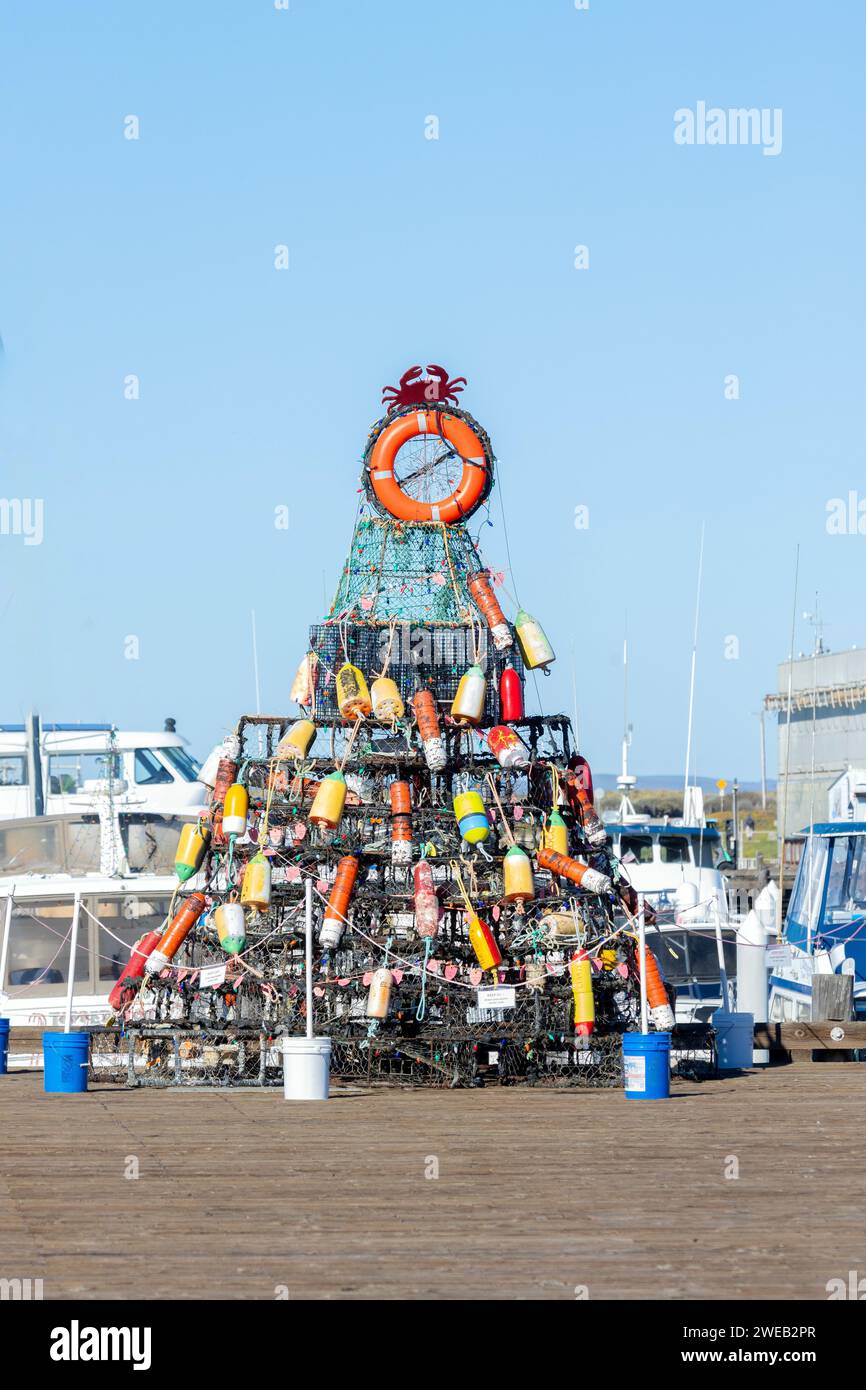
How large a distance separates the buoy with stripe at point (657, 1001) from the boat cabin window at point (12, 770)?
26.9 metres

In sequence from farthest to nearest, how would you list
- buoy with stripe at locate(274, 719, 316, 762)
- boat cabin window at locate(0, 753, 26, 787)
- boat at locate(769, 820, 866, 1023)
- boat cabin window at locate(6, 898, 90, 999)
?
boat cabin window at locate(0, 753, 26, 787) < boat at locate(769, 820, 866, 1023) < boat cabin window at locate(6, 898, 90, 999) < buoy with stripe at locate(274, 719, 316, 762)

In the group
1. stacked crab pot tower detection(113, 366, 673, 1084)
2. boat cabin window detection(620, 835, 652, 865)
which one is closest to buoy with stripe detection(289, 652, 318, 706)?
stacked crab pot tower detection(113, 366, 673, 1084)

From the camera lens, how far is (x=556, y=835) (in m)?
20.9

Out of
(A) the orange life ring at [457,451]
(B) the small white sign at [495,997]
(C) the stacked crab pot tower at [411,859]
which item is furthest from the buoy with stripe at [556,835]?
(A) the orange life ring at [457,451]

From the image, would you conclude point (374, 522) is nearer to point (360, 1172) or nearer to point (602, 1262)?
point (360, 1172)

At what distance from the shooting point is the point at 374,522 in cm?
2273

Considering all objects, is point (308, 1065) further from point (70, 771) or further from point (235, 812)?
point (70, 771)

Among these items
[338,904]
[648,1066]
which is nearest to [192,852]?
[338,904]

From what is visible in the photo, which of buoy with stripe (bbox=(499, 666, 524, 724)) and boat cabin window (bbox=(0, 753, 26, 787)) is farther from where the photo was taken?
boat cabin window (bbox=(0, 753, 26, 787))

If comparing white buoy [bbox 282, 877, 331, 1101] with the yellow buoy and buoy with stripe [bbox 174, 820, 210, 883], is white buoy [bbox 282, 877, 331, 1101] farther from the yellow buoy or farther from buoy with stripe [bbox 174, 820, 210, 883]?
the yellow buoy

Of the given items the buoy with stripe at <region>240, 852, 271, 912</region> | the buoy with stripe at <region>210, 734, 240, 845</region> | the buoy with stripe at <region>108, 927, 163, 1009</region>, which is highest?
the buoy with stripe at <region>210, 734, 240, 845</region>

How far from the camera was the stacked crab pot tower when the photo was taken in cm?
2045

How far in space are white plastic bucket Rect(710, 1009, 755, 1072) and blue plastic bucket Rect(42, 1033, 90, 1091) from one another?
7.27m

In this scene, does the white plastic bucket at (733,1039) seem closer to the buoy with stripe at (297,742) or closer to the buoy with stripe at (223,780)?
the buoy with stripe at (297,742)
